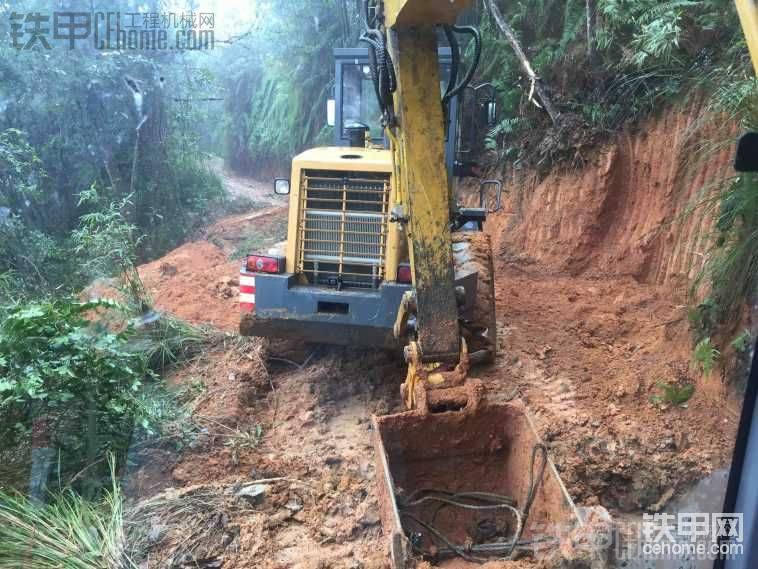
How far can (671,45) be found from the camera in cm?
553

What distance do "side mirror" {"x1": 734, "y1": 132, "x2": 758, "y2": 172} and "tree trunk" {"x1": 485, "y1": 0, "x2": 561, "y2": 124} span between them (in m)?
6.39

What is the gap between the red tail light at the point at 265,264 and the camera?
14.1 feet

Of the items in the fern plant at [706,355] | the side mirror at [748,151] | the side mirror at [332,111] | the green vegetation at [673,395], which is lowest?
the green vegetation at [673,395]

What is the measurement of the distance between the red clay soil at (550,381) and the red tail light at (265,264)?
930mm

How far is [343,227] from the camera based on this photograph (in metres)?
4.34

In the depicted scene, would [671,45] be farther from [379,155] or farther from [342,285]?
[342,285]

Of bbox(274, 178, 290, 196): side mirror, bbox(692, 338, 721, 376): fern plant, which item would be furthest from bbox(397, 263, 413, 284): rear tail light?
bbox(692, 338, 721, 376): fern plant

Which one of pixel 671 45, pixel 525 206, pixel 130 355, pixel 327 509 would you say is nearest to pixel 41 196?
pixel 130 355

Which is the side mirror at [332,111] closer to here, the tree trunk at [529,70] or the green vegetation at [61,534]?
the tree trunk at [529,70]

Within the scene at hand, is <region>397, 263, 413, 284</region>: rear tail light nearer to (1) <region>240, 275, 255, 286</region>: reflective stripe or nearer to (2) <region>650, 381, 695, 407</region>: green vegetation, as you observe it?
(1) <region>240, 275, 255, 286</region>: reflective stripe

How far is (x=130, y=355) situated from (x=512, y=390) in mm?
2584

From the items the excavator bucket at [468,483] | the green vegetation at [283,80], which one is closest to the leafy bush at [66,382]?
the excavator bucket at [468,483]

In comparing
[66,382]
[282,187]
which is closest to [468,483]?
[66,382]

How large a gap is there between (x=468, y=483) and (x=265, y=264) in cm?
211
